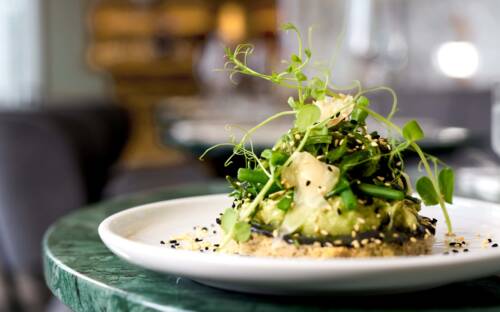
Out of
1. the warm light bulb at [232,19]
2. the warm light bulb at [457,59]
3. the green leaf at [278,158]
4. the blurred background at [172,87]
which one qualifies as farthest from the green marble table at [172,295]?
the warm light bulb at [232,19]

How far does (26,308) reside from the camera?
8.66 ft

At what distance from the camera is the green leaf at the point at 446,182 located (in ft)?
2.45

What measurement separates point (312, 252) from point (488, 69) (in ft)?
15.0

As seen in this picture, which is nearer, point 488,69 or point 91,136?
point 91,136

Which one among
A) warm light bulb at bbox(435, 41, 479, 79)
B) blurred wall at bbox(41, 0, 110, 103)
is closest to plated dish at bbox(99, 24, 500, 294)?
warm light bulb at bbox(435, 41, 479, 79)

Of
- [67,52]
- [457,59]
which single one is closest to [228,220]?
[457,59]

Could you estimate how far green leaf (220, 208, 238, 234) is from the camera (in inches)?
25.7

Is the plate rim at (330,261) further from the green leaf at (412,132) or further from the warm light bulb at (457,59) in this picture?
the warm light bulb at (457,59)

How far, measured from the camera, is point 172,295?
61cm

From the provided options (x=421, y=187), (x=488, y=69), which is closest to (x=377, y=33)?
(x=488, y=69)

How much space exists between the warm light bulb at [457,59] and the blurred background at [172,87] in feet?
0.04

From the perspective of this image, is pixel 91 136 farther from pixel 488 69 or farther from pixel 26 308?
pixel 488 69

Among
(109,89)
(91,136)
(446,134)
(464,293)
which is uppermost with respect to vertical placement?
(464,293)

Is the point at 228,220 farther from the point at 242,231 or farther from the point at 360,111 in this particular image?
the point at 360,111
